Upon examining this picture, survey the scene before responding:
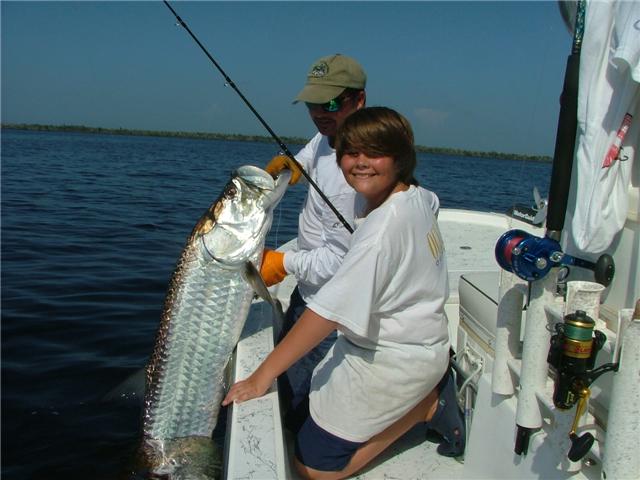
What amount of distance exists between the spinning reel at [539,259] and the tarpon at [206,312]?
5.00ft

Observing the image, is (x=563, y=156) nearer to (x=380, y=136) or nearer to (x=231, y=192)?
(x=380, y=136)

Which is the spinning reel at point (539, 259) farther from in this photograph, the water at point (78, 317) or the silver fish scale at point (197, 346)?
the water at point (78, 317)

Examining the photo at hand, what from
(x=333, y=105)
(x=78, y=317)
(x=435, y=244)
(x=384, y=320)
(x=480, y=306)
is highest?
(x=333, y=105)

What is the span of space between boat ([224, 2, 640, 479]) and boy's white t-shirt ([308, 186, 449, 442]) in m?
0.26

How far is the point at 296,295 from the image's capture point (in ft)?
11.9

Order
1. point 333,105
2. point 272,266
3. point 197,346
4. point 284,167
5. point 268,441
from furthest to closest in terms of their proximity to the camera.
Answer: point 284,167 < point 272,266 < point 333,105 < point 197,346 < point 268,441

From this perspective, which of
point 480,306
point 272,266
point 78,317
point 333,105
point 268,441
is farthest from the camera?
point 78,317

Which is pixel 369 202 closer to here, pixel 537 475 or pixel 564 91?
pixel 564 91

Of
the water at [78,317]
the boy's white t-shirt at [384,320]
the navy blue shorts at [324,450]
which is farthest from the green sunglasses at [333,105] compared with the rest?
the water at [78,317]

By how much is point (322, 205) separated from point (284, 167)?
37 centimetres

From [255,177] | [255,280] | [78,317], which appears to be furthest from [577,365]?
[78,317]

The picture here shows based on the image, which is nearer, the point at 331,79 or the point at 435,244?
the point at 435,244

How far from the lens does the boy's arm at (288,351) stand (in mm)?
2230

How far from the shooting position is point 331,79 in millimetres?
3199
